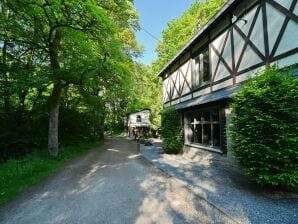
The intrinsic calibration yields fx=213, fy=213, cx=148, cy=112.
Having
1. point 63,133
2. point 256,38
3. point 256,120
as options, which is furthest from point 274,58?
point 63,133

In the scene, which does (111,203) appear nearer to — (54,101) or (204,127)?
(204,127)

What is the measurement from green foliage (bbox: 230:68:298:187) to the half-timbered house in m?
1.31

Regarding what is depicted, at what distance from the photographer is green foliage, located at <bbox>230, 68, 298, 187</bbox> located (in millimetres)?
Answer: 5211

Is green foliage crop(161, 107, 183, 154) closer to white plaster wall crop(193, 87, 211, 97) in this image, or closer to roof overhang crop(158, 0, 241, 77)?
white plaster wall crop(193, 87, 211, 97)

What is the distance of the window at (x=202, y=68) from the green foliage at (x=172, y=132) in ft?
8.57

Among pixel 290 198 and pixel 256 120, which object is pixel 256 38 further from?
pixel 290 198

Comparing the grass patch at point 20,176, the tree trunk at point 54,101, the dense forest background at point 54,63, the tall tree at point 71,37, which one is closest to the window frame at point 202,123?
the dense forest background at point 54,63

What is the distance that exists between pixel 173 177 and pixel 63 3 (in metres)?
7.70

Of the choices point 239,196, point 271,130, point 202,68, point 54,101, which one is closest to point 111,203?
point 239,196

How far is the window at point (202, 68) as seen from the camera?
11.3 meters

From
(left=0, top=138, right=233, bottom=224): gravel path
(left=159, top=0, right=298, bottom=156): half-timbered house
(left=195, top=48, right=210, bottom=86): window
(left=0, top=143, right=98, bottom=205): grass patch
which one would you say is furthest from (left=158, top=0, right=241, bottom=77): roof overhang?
(left=0, top=143, right=98, bottom=205): grass patch

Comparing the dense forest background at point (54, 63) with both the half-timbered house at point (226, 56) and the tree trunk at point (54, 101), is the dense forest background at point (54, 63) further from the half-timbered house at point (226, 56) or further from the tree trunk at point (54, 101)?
the half-timbered house at point (226, 56)

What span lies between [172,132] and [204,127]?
2760 millimetres

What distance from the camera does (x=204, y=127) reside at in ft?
37.2
